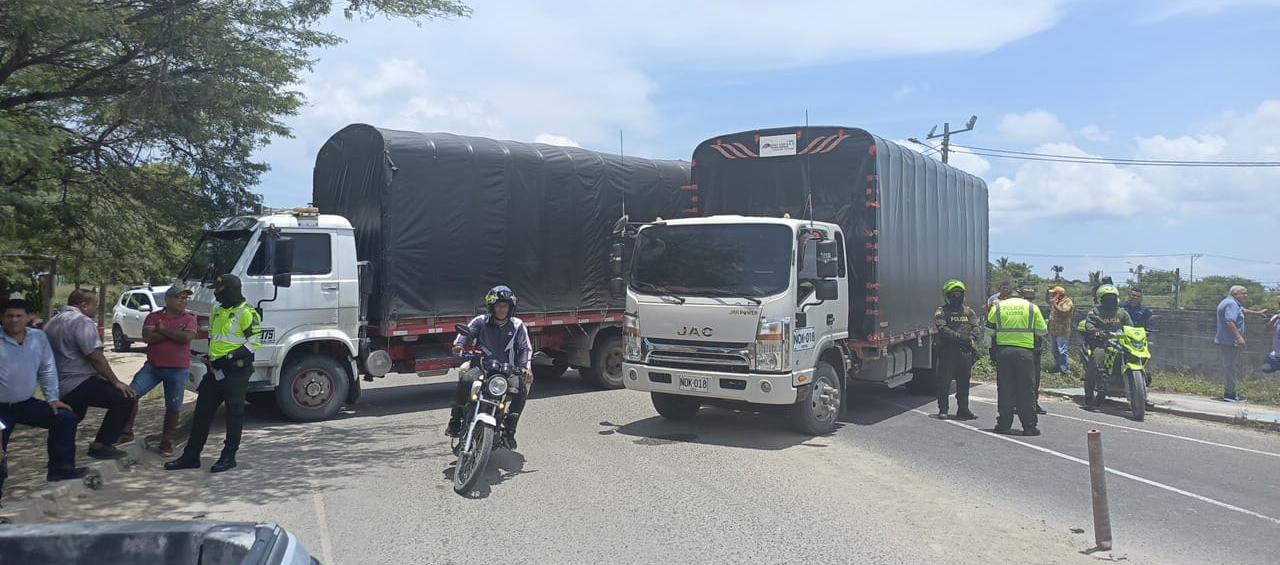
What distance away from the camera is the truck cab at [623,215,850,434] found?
863 cm

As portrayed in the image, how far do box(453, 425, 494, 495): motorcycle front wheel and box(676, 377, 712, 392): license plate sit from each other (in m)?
2.56

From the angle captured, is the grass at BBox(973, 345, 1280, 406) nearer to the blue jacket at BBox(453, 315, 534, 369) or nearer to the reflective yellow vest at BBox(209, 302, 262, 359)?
the blue jacket at BBox(453, 315, 534, 369)

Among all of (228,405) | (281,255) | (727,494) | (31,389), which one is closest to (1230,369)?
(727,494)

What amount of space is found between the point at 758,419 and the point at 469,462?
14.5ft

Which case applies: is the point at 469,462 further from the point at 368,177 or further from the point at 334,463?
the point at 368,177

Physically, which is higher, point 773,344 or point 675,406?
point 773,344

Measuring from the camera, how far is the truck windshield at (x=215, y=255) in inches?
388

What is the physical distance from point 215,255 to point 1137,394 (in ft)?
37.7

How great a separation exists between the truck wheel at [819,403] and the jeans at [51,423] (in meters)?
6.31

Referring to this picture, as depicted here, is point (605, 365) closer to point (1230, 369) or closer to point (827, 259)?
point (827, 259)

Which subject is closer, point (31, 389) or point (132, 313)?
point (31, 389)

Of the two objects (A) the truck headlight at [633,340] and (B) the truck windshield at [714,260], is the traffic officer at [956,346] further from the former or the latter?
(A) the truck headlight at [633,340]

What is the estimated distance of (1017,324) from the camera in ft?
32.4

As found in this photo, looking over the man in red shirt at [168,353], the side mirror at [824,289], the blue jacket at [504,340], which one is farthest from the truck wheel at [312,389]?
the side mirror at [824,289]
